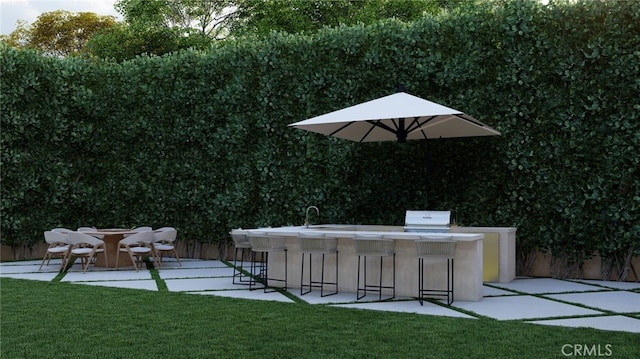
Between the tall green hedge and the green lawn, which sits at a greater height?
the tall green hedge

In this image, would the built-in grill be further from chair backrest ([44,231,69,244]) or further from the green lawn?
chair backrest ([44,231,69,244])

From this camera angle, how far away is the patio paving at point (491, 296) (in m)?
6.71

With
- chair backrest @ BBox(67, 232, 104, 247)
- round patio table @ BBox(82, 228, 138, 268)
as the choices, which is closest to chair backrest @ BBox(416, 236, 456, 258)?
chair backrest @ BBox(67, 232, 104, 247)

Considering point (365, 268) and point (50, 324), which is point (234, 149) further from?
point (50, 324)

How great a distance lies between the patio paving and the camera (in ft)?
22.0

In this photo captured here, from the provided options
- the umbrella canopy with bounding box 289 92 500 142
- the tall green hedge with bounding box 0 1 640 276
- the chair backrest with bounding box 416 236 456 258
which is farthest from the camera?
the tall green hedge with bounding box 0 1 640 276

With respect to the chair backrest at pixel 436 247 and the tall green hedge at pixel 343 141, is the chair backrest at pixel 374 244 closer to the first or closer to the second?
the chair backrest at pixel 436 247

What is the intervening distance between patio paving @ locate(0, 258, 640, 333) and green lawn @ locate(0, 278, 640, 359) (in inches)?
20.8

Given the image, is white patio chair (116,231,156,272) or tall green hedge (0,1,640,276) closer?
tall green hedge (0,1,640,276)

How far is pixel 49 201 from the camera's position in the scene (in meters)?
13.3

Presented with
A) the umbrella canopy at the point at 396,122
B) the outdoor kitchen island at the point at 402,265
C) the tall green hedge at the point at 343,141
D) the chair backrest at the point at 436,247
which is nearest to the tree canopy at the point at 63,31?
the tall green hedge at the point at 343,141

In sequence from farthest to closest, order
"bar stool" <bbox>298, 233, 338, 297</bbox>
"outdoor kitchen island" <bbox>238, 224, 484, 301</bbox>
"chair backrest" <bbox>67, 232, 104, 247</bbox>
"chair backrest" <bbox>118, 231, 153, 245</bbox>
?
"chair backrest" <bbox>118, 231, 153, 245</bbox>, "chair backrest" <bbox>67, 232, 104, 247</bbox>, "bar stool" <bbox>298, 233, 338, 297</bbox>, "outdoor kitchen island" <bbox>238, 224, 484, 301</bbox>

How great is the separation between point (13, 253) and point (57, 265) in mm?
2096

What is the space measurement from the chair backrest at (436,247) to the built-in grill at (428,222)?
1.20m
